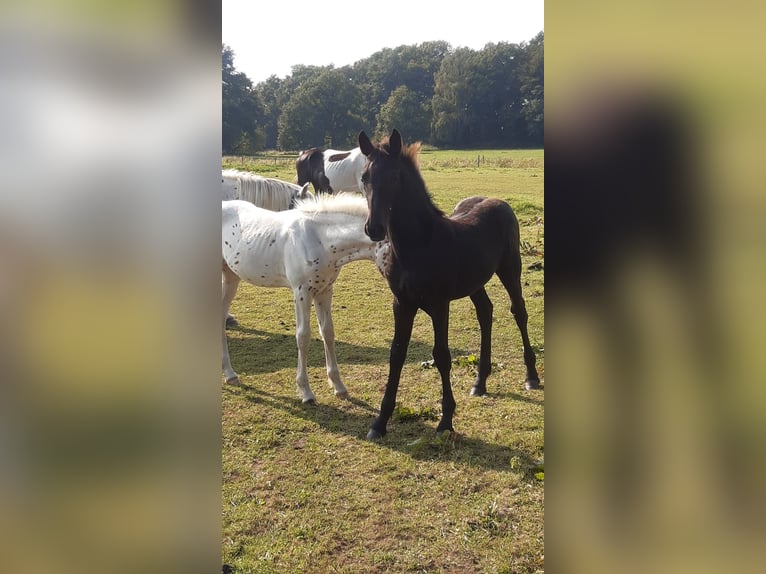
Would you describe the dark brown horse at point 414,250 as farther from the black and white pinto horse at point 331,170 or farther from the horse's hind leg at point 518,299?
the black and white pinto horse at point 331,170

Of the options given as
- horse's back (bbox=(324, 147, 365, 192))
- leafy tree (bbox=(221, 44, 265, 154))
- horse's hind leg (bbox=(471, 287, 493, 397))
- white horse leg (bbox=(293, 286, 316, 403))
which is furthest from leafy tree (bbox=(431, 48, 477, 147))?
white horse leg (bbox=(293, 286, 316, 403))

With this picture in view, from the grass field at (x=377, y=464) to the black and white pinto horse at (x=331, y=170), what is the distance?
520 centimetres

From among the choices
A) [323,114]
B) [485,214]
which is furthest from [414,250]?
[323,114]

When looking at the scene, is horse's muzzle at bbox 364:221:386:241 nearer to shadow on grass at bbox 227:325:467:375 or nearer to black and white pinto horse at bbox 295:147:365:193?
shadow on grass at bbox 227:325:467:375

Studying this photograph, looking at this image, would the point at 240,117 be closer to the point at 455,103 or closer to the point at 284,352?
the point at 455,103

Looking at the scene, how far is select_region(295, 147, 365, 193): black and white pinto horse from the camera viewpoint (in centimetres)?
1143

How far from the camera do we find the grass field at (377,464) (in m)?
2.96

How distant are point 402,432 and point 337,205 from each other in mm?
1843

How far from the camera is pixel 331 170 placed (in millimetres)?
11555

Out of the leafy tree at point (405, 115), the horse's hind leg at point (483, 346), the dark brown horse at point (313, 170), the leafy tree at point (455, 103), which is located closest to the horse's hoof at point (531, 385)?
the horse's hind leg at point (483, 346)

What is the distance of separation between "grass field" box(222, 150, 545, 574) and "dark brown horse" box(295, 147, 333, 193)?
5.52 metres
